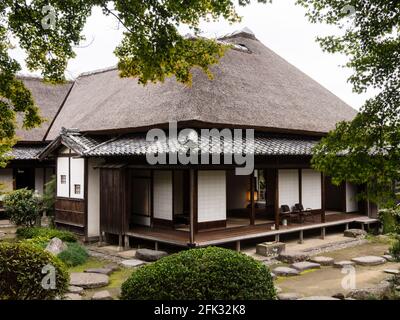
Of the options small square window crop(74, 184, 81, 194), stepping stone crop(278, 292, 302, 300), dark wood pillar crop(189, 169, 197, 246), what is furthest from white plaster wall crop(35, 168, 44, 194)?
stepping stone crop(278, 292, 302, 300)

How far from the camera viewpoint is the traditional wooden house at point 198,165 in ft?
41.4

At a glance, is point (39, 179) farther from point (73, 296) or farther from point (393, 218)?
point (393, 218)

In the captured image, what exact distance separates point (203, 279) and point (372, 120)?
12.3 ft

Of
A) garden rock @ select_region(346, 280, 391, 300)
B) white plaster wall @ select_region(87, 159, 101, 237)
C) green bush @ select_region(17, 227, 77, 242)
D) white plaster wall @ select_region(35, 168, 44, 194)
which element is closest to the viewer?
garden rock @ select_region(346, 280, 391, 300)

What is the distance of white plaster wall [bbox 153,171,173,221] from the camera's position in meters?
13.4

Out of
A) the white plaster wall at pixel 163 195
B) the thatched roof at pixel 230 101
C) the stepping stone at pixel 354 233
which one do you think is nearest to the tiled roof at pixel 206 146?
the thatched roof at pixel 230 101

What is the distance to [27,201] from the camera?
15.9m

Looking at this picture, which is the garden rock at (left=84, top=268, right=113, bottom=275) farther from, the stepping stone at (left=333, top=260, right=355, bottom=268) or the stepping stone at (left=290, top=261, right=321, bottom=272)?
the stepping stone at (left=333, top=260, right=355, bottom=268)

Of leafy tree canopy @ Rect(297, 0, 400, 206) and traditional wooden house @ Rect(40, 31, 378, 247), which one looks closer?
leafy tree canopy @ Rect(297, 0, 400, 206)

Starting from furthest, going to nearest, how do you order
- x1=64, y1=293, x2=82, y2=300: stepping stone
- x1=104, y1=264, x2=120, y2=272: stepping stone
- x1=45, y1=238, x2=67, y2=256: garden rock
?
1. x1=45, y1=238, x2=67, y2=256: garden rock
2. x1=104, y1=264, x2=120, y2=272: stepping stone
3. x1=64, y1=293, x2=82, y2=300: stepping stone

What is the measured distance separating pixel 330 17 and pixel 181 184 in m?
9.45

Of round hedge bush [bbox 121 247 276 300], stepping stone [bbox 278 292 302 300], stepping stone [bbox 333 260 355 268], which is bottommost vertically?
stepping stone [bbox 333 260 355 268]

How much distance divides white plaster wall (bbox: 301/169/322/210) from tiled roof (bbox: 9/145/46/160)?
40.8ft

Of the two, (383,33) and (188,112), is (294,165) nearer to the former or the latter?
(188,112)
